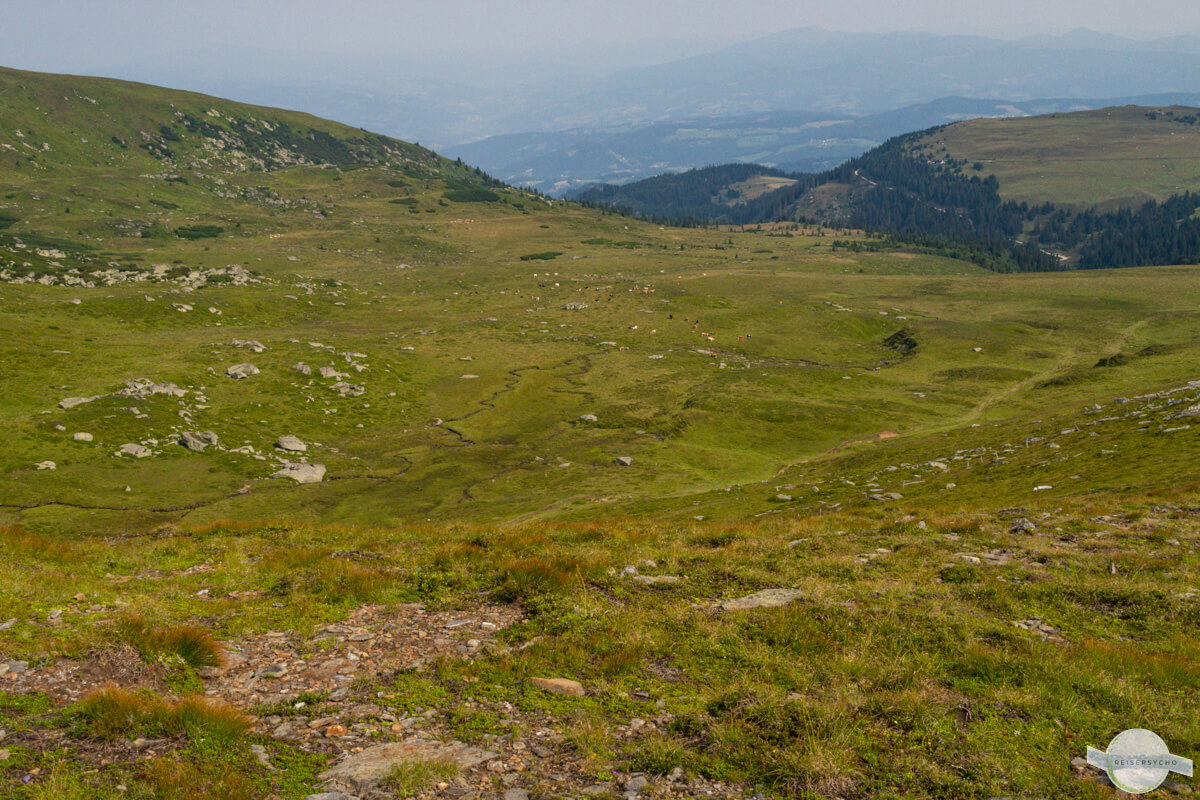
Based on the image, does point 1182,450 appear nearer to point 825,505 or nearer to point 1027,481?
point 1027,481

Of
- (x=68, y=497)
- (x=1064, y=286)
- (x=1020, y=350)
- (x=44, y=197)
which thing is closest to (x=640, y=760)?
(x=68, y=497)

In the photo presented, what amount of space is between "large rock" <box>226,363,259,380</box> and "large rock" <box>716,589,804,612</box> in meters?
81.1

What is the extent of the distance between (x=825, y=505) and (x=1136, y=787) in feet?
100

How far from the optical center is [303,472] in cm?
6206

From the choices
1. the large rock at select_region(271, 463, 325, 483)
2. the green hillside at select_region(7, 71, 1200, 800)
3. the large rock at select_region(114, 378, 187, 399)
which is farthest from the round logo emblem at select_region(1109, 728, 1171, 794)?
the large rock at select_region(114, 378, 187, 399)

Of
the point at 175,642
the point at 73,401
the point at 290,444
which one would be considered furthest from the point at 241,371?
the point at 175,642

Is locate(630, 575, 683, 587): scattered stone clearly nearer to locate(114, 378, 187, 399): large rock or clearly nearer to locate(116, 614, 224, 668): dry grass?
locate(116, 614, 224, 668): dry grass

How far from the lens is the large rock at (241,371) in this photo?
262 ft

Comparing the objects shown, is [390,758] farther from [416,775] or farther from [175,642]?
[175,642]

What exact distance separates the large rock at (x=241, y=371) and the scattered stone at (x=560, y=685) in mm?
82054

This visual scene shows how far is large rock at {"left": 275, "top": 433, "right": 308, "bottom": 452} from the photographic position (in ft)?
220

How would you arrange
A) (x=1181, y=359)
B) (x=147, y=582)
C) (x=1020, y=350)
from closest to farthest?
(x=147, y=582) < (x=1181, y=359) < (x=1020, y=350)

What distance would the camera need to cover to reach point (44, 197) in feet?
623

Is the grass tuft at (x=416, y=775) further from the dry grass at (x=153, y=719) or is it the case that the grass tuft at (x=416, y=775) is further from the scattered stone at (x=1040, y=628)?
the scattered stone at (x=1040, y=628)
